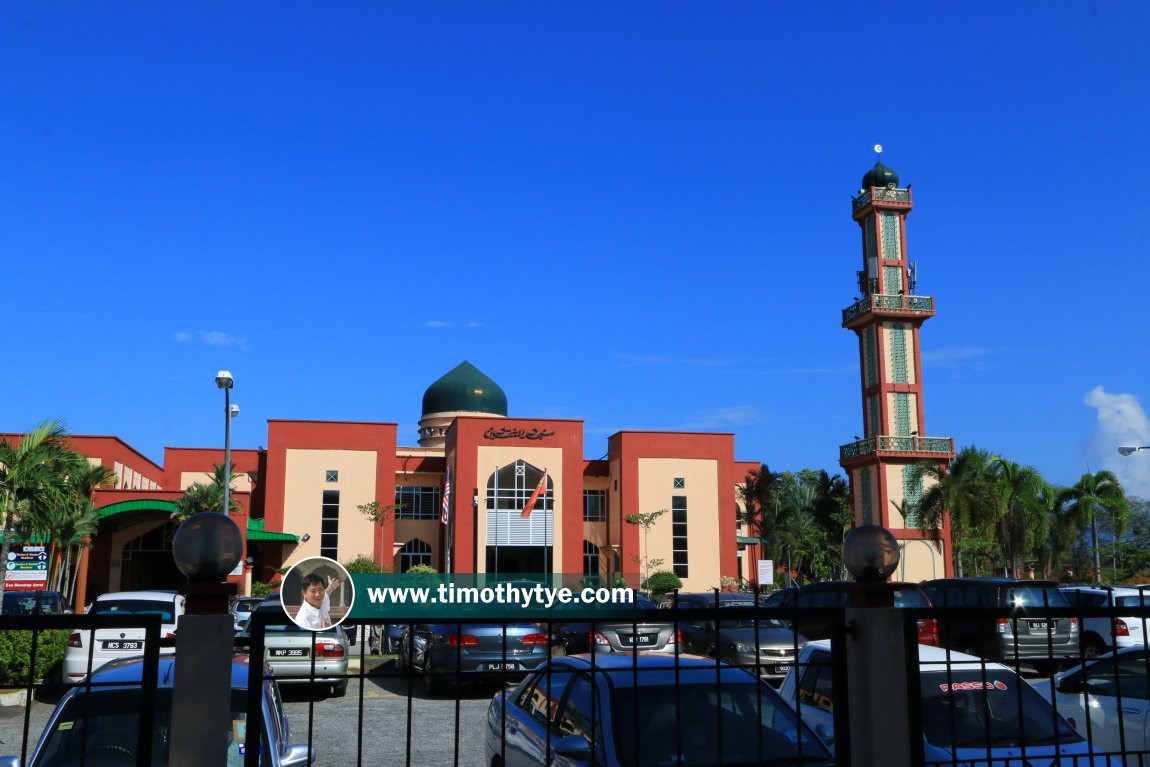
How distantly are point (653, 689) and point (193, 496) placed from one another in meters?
34.4

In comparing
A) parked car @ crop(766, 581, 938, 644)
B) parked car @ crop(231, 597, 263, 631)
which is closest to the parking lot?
parked car @ crop(766, 581, 938, 644)

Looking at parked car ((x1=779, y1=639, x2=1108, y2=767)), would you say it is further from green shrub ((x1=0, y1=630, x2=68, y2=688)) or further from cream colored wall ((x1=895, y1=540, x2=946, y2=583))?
cream colored wall ((x1=895, y1=540, x2=946, y2=583))

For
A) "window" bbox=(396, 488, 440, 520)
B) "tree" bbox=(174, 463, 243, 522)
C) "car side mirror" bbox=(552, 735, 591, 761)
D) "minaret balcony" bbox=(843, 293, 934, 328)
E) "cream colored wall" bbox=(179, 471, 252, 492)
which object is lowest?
"car side mirror" bbox=(552, 735, 591, 761)

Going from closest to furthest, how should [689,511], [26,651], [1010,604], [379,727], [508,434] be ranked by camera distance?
[379,727], [26,651], [1010,604], [508,434], [689,511]

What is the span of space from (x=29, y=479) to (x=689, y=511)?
116 ft

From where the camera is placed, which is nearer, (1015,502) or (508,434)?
(1015,502)

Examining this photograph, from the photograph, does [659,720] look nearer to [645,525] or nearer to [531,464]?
[531,464]

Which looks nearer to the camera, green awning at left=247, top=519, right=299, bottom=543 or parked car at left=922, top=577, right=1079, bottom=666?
parked car at left=922, top=577, right=1079, bottom=666

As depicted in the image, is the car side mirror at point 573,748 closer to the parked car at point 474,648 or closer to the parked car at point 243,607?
the parked car at point 474,648

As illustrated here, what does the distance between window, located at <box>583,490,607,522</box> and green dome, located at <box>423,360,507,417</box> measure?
475 inches

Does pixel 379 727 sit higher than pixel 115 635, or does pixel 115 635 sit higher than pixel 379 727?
pixel 115 635

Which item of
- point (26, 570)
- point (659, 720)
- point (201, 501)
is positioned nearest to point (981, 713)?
point (659, 720)

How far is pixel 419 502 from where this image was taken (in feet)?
175

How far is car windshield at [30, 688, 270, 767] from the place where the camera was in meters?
5.44
